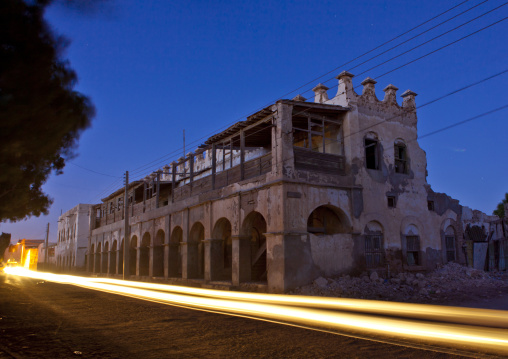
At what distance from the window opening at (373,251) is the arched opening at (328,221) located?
1.27 m

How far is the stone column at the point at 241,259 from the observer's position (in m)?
18.3

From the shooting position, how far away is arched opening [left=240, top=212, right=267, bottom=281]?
18.6 meters

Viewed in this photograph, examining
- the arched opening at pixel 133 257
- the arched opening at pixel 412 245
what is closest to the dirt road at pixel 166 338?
the arched opening at pixel 412 245

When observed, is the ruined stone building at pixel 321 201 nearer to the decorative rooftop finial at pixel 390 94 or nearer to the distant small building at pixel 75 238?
the decorative rooftop finial at pixel 390 94

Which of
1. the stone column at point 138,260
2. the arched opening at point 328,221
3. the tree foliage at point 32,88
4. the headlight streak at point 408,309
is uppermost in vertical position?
the tree foliage at point 32,88

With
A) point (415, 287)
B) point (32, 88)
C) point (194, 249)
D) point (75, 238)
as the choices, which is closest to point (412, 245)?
point (415, 287)

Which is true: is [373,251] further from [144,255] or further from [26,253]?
[26,253]

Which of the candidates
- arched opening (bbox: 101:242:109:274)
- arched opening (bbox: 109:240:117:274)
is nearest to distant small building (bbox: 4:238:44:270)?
arched opening (bbox: 101:242:109:274)

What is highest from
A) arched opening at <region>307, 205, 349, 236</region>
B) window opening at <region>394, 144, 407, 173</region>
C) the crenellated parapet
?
the crenellated parapet

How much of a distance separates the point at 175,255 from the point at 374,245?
12544 millimetres

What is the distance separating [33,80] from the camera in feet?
22.2

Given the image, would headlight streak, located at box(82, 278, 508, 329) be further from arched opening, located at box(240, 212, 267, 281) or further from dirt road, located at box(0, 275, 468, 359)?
arched opening, located at box(240, 212, 267, 281)

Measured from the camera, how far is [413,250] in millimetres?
19953

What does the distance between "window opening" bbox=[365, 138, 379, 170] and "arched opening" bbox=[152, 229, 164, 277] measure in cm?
1440
